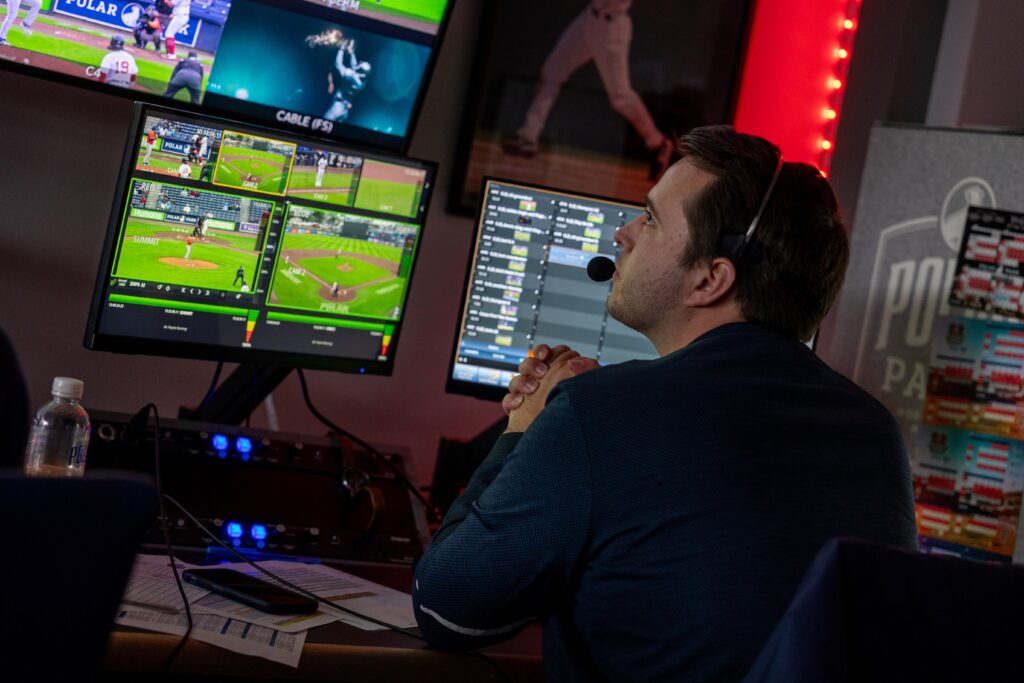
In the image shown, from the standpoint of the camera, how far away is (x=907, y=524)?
4.29ft

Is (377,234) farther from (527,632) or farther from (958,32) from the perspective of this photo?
(958,32)

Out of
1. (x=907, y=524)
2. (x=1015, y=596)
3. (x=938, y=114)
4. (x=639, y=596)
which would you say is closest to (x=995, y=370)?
(x=938, y=114)

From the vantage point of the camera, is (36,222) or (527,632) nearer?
(527,632)

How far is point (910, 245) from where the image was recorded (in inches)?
102

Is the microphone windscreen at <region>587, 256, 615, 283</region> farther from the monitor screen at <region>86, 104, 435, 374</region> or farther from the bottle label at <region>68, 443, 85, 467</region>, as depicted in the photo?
the bottle label at <region>68, 443, 85, 467</region>

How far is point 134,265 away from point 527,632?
0.88 m

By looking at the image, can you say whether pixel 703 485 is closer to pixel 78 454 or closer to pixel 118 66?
pixel 78 454

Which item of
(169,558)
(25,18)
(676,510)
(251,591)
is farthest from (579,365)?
(25,18)

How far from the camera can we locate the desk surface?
1.31 m

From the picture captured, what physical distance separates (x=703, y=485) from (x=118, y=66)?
1.36m

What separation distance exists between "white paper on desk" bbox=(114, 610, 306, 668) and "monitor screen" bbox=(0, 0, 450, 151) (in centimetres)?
105

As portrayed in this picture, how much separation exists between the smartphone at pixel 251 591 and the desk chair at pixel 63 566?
2.08 ft

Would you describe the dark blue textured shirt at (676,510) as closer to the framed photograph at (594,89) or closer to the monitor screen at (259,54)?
the monitor screen at (259,54)

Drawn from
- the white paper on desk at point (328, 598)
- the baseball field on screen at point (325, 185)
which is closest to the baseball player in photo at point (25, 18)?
the baseball field on screen at point (325, 185)
